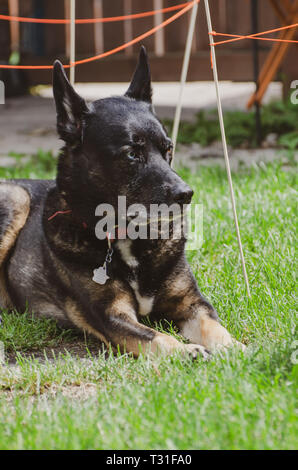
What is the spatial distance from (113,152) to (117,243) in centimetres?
42

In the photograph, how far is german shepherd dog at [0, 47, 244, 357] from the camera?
288cm

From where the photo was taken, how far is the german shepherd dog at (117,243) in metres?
2.88

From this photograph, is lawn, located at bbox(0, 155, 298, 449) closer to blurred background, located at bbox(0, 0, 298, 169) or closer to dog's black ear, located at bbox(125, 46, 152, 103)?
dog's black ear, located at bbox(125, 46, 152, 103)

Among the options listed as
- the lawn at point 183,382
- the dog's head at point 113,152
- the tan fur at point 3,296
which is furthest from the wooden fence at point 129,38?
the dog's head at point 113,152

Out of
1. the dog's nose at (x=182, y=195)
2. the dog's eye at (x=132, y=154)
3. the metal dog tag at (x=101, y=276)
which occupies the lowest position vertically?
the metal dog tag at (x=101, y=276)

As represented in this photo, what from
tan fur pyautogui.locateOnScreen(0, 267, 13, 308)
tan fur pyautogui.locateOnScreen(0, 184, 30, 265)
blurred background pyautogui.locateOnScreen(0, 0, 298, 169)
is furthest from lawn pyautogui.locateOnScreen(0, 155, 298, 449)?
blurred background pyautogui.locateOnScreen(0, 0, 298, 169)

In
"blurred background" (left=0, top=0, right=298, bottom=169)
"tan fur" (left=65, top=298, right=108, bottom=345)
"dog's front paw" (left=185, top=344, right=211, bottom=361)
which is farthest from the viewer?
"blurred background" (left=0, top=0, right=298, bottom=169)

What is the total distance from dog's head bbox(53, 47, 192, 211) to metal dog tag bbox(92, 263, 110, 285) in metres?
0.29

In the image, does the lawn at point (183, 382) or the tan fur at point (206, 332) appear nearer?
the lawn at point (183, 382)

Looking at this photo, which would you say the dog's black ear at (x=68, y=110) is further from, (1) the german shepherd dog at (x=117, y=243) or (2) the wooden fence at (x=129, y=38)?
(2) the wooden fence at (x=129, y=38)

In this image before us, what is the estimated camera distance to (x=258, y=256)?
Answer: 12.3 feet

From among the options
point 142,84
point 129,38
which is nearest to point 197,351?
point 142,84

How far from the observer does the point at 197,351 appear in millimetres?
2691

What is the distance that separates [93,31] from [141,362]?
29.2 feet
